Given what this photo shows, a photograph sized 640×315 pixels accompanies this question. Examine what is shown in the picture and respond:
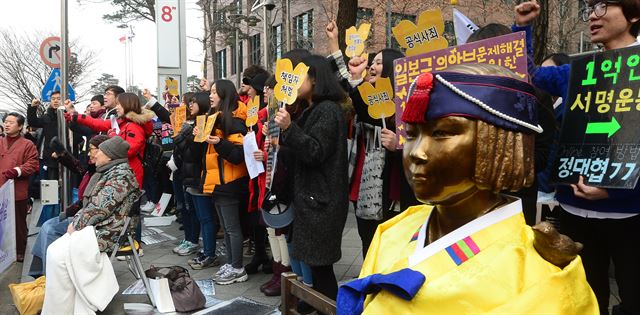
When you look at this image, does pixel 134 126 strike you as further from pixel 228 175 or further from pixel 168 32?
pixel 168 32

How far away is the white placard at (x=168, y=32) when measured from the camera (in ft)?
36.9

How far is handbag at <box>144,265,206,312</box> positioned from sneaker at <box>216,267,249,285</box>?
57cm

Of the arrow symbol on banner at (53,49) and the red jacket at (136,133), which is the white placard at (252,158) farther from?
the arrow symbol on banner at (53,49)

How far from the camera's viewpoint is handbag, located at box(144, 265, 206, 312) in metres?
4.34

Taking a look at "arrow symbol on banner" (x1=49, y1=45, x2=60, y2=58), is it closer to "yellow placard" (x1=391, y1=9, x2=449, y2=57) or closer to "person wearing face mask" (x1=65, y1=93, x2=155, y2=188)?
"person wearing face mask" (x1=65, y1=93, x2=155, y2=188)

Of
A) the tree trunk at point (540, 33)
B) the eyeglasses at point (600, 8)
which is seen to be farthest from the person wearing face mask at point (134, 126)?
the eyeglasses at point (600, 8)

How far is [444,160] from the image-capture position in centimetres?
124

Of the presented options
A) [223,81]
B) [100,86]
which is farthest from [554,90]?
[100,86]

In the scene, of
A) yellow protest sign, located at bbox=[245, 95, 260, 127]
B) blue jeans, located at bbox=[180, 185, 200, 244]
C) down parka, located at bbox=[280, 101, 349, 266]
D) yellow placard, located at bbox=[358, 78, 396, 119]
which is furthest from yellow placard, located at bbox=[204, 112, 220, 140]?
yellow placard, located at bbox=[358, 78, 396, 119]

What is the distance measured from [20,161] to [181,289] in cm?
377

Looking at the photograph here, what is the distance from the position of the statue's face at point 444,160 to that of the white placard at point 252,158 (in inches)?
133

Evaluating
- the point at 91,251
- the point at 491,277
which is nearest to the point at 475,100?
the point at 491,277

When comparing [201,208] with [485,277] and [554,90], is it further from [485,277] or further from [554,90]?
[485,277]

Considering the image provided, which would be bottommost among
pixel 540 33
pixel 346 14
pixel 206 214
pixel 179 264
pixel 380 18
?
pixel 179 264
